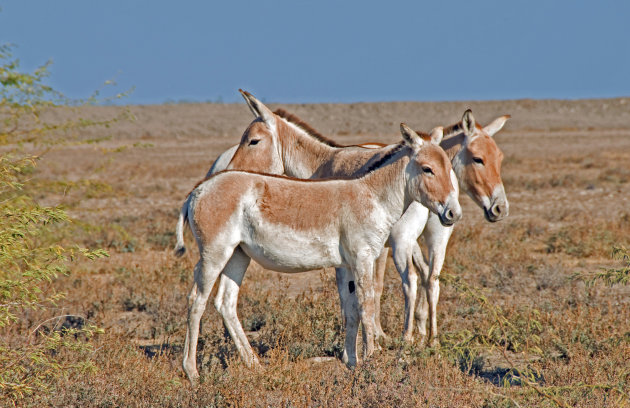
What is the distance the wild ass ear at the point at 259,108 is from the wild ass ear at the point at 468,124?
229cm

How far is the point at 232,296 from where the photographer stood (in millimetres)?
7102

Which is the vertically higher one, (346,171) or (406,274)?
(346,171)

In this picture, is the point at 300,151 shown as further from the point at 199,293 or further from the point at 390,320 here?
the point at 199,293

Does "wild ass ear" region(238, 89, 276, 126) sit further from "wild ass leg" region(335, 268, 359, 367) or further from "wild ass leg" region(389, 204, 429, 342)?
"wild ass leg" region(335, 268, 359, 367)

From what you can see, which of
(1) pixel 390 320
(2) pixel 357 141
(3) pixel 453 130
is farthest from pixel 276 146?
(2) pixel 357 141

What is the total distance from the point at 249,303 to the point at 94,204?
1291 cm

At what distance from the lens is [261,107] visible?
8.32 meters

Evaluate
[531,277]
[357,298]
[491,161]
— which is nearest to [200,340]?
[357,298]

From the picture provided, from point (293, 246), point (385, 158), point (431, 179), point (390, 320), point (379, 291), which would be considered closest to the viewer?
point (431, 179)

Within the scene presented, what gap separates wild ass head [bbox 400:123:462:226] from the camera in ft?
20.7

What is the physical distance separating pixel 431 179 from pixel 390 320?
9.22 ft

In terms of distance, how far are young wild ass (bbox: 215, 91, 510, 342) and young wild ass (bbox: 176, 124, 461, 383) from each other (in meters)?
0.84

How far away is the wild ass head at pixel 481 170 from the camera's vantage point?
25.5ft

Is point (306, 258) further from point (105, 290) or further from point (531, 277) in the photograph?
point (531, 277)
